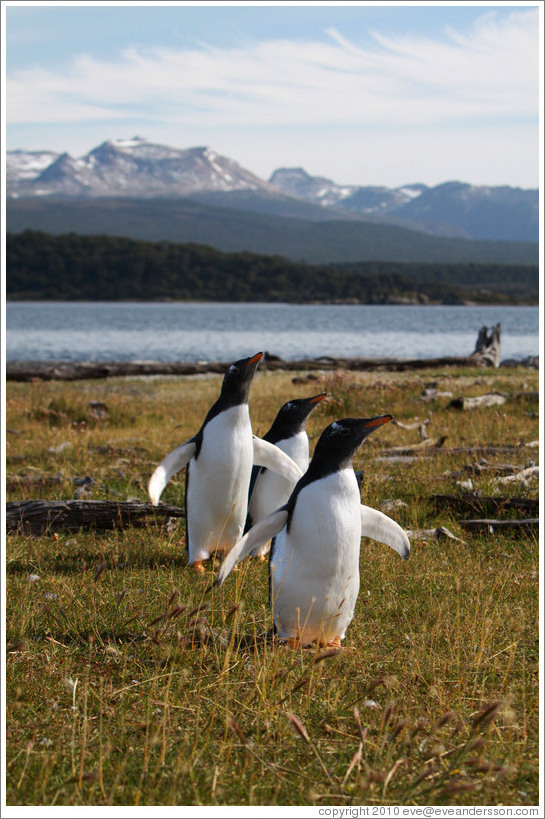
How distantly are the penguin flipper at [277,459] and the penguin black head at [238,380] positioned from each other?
41 cm

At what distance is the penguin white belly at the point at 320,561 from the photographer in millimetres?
5477

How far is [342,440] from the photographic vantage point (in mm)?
5441

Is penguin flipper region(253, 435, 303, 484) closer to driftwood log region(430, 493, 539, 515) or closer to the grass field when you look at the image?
the grass field

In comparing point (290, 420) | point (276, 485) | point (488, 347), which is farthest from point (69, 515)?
point (488, 347)

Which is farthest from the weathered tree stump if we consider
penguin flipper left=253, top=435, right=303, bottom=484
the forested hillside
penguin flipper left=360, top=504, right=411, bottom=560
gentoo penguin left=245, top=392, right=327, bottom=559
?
the forested hillside

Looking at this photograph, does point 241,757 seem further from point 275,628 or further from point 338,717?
point 275,628

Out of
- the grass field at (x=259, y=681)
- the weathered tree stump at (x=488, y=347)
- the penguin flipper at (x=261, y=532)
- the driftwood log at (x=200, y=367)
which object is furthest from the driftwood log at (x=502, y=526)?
the weathered tree stump at (x=488, y=347)

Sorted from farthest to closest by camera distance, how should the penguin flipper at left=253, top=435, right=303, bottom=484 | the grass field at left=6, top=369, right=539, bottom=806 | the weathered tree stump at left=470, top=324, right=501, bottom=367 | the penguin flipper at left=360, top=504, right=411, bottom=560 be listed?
→ the weathered tree stump at left=470, top=324, right=501, bottom=367 → the penguin flipper at left=253, top=435, right=303, bottom=484 → the penguin flipper at left=360, top=504, right=411, bottom=560 → the grass field at left=6, top=369, right=539, bottom=806

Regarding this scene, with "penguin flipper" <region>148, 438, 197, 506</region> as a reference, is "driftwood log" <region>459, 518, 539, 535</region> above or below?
below

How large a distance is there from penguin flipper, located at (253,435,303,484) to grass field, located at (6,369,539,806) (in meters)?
0.88

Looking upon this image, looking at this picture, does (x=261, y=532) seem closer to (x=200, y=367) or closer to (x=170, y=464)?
(x=170, y=464)

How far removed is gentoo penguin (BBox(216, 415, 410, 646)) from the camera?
546 centimetres

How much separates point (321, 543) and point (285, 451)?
2.50 metres

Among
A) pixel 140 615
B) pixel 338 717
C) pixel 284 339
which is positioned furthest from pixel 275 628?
pixel 284 339
